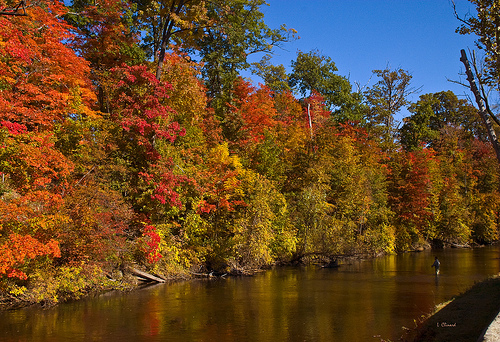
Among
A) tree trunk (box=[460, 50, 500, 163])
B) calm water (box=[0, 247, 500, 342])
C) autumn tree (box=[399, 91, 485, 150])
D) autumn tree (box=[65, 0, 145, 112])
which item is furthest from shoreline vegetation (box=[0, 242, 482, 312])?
autumn tree (box=[399, 91, 485, 150])

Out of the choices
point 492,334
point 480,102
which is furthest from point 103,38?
point 492,334

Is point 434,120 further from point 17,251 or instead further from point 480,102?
point 17,251

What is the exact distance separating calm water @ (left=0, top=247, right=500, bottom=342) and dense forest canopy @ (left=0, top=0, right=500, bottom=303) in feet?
7.04

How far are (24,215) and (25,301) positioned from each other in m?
3.93

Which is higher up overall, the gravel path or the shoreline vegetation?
the gravel path

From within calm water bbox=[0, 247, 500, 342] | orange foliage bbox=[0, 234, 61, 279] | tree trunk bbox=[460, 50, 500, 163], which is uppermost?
tree trunk bbox=[460, 50, 500, 163]

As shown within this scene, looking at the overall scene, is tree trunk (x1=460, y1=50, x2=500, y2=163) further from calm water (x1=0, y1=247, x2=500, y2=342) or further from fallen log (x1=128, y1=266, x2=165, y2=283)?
fallen log (x1=128, y1=266, x2=165, y2=283)

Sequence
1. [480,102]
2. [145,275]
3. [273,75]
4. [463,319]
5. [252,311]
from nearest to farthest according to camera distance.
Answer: [463,319], [480,102], [252,311], [145,275], [273,75]

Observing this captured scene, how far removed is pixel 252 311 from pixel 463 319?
8.28m

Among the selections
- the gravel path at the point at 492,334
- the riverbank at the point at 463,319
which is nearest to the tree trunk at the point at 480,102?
the riverbank at the point at 463,319

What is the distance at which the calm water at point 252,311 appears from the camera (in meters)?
13.4

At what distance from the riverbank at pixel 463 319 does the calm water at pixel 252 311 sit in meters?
1.65

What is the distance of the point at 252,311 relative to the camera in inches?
658

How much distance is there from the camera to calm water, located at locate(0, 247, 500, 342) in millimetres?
13383
